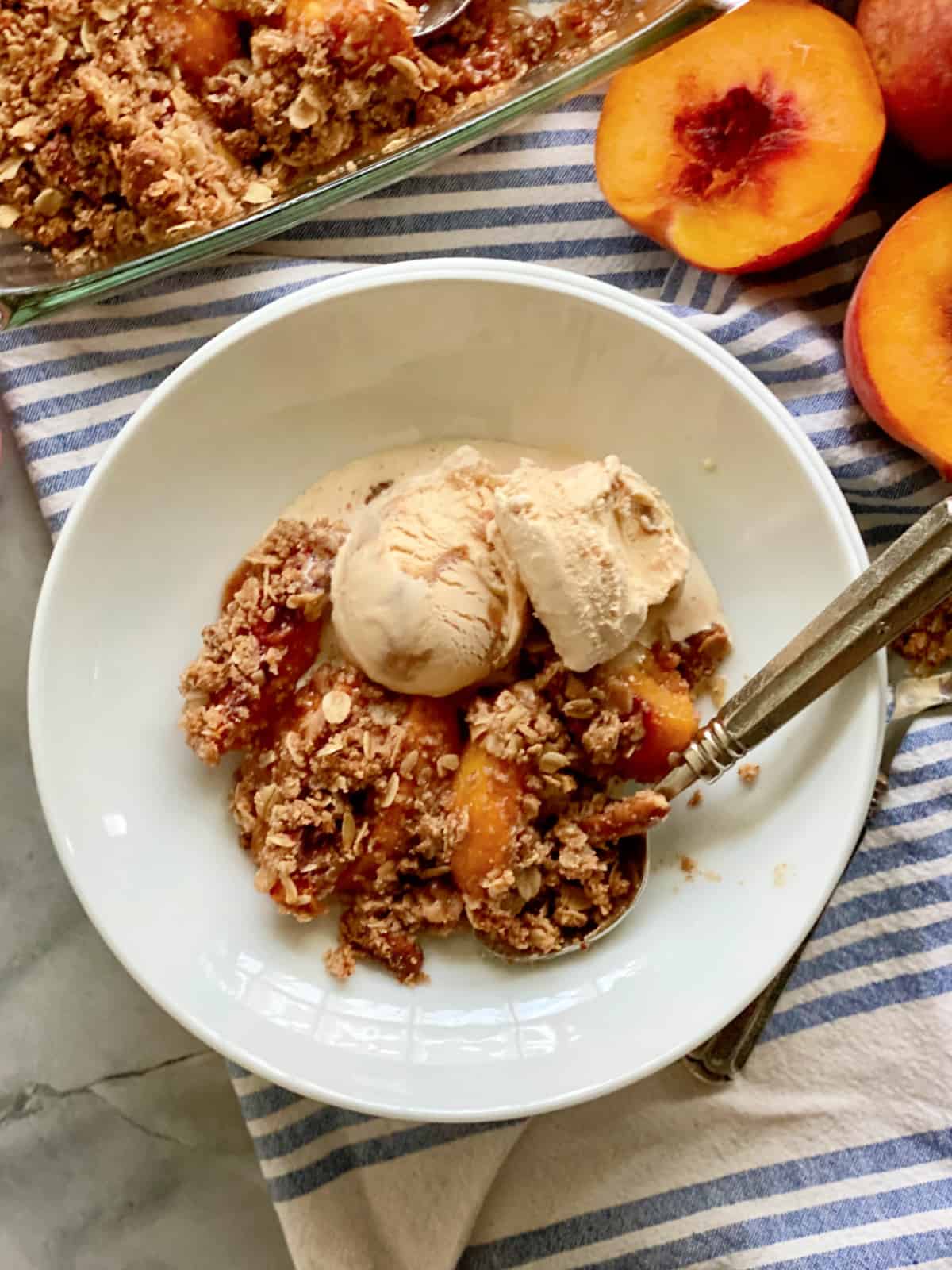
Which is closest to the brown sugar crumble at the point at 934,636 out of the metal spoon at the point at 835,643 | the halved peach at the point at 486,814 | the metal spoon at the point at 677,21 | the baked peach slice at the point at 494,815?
the metal spoon at the point at 835,643

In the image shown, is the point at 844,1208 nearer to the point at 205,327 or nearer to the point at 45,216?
the point at 205,327

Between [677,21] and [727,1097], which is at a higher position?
[677,21]

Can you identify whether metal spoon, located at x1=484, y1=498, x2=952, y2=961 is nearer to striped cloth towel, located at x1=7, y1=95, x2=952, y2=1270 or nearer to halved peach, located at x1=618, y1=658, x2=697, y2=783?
halved peach, located at x1=618, y1=658, x2=697, y2=783

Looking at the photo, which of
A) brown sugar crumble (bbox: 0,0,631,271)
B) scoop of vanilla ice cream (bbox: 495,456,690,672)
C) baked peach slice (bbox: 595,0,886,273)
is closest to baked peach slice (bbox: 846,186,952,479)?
baked peach slice (bbox: 595,0,886,273)

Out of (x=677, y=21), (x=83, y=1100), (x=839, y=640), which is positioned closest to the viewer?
(x=839, y=640)

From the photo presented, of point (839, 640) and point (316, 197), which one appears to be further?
point (316, 197)

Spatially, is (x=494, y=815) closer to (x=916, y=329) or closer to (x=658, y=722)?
(x=658, y=722)

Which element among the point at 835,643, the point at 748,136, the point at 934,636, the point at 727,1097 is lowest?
the point at 727,1097

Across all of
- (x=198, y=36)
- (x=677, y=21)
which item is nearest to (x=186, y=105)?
(x=198, y=36)

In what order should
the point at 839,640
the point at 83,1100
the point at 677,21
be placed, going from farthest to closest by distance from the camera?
the point at 83,1100, the point at 677,21, the point at 839,640
